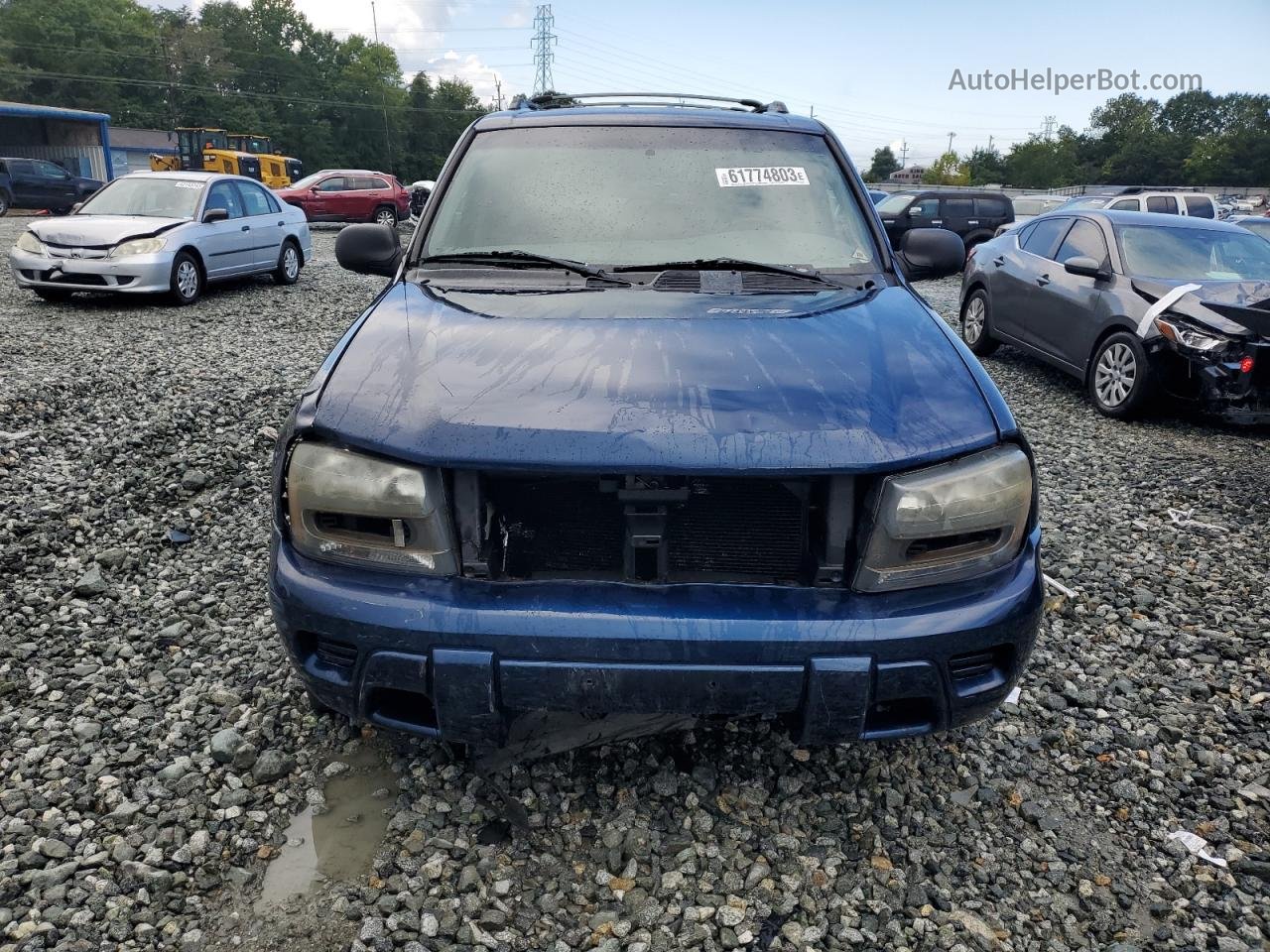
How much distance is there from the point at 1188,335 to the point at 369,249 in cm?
578

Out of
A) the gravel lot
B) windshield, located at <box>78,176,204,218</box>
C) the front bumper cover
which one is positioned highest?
windshield, located at <box>78,176,204,218</box>

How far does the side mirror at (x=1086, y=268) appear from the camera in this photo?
6945mm

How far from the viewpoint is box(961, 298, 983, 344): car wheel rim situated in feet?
29.2

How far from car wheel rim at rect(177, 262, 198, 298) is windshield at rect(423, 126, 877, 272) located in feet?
26.0

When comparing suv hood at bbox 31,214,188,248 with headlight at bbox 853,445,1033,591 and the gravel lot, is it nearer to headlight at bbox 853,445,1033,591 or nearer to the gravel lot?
the gravel lot

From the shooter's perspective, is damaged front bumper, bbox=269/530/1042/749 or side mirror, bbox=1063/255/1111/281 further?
side mirror, bbox=1063/255/1111/281

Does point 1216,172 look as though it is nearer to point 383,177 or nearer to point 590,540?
point 383,177

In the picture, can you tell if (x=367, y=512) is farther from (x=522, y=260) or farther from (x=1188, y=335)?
(x=1188, y=335)

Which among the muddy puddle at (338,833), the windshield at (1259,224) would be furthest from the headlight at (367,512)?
the windshield at (1259,224)

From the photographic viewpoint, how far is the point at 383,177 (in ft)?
83.9

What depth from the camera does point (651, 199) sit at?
2.97 m

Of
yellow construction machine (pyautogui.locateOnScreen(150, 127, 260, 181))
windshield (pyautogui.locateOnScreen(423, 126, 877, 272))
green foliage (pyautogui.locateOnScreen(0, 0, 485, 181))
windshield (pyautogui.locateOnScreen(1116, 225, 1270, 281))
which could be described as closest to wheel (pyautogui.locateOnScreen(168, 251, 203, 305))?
windshield (pyautogui.locateOnScreen(423, 126, 877, 272))

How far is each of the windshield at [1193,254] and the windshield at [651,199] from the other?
4.99 meters

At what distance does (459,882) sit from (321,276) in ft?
42.1
